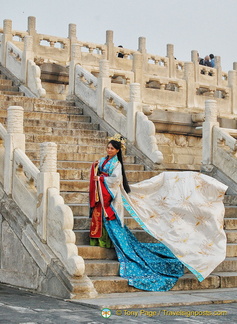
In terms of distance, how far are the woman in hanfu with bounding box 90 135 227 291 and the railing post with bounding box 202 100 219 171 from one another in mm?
3026

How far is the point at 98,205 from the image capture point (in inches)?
373

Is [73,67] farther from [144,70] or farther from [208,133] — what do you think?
[144,70]

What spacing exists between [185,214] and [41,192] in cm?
209

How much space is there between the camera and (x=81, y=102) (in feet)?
49.9

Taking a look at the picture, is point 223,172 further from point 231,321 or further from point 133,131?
point 231,321

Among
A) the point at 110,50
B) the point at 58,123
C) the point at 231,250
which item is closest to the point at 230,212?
the point at 231,250

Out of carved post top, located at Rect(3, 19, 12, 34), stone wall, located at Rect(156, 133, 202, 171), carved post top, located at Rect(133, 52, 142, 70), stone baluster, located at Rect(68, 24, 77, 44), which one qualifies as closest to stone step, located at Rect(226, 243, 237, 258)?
stone wall, located at Rect(156, 133, 202, 171)

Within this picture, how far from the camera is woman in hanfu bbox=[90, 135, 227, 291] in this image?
9.21 meters

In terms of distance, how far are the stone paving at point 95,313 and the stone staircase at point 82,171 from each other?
65cm

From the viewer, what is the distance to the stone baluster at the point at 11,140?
10.2 m

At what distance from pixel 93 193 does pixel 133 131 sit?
4.02m

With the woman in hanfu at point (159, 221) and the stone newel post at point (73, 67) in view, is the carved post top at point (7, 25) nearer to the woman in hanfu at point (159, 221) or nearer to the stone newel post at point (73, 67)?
the stone newel post at point (73, 67)

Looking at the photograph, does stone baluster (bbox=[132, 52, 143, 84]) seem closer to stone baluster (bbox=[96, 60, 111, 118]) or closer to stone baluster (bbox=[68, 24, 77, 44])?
stone baluster (bbox=[96, 60, 111, 118])

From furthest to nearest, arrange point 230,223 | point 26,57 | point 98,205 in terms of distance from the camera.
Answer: point 26,57, point 230,223, point 98,205
